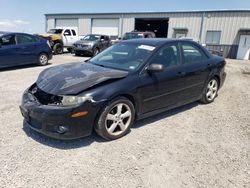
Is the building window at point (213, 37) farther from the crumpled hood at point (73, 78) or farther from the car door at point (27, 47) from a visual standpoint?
the crumpled hood at point (73, 78)

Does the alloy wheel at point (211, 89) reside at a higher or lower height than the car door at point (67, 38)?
lower

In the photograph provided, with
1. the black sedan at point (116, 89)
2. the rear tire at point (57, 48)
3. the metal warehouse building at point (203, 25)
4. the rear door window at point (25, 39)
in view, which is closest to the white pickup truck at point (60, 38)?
the rear tire at point (57, 48)

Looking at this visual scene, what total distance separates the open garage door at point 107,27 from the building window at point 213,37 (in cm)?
997

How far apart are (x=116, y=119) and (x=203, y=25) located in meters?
22.0

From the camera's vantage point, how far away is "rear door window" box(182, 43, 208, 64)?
4748mm

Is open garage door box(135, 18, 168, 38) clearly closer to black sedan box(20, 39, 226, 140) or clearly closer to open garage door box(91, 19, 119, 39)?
open garage door box(91, 19, 119, 39)

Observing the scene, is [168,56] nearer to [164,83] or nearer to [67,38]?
Result: [164,83]

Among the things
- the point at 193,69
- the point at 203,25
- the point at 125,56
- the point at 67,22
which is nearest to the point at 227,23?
the point at 203,25

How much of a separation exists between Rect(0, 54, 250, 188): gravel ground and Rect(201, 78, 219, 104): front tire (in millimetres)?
910

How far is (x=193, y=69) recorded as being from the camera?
482 centimetres

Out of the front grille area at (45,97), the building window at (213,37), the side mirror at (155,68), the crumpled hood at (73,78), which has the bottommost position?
the front grille area at (45,97)

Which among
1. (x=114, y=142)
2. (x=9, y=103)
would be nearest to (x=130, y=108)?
(x=114, y=142)

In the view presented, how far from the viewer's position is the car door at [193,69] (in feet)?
15.5

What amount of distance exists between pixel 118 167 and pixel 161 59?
2139 millimetres
